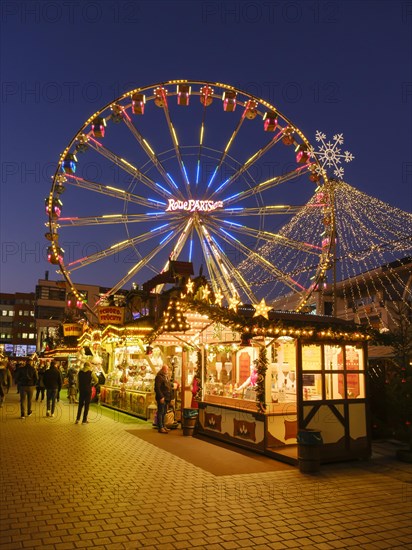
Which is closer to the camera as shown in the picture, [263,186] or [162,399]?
[162,399]

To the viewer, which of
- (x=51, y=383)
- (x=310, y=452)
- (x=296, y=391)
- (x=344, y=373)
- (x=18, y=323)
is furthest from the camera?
(x=18, y=323)

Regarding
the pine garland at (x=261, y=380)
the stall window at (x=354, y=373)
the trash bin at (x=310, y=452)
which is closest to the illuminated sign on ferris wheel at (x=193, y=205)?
the pine garland at (x=261, y=380)

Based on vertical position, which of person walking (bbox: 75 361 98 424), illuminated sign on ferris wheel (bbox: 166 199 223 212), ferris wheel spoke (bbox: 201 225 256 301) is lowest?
person walking (bbox: 75 361 98 424)

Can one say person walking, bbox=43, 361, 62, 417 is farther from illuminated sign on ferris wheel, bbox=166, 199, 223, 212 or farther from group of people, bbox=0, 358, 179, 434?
illuminated sign on ferris wheel, bbox=166, 199, 223, 212

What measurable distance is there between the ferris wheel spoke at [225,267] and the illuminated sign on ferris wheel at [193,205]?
811mm

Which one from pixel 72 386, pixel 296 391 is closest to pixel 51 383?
pixel 72 386

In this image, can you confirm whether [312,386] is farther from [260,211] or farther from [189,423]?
[260,211]

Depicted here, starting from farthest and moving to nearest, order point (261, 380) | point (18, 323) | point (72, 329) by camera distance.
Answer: point (18, 323) → point (72, 329) → point (261, 380)

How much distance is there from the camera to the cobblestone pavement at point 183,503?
215 inches

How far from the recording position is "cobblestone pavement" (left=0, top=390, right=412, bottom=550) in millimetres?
5457

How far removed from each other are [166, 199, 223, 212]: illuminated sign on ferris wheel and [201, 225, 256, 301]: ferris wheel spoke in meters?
0.81

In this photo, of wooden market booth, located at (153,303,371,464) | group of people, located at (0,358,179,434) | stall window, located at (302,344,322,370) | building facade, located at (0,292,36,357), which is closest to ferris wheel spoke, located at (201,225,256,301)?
group of people, located at (0,358,179,434)

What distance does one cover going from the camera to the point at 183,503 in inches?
266

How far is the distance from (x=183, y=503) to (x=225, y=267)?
14475mm
